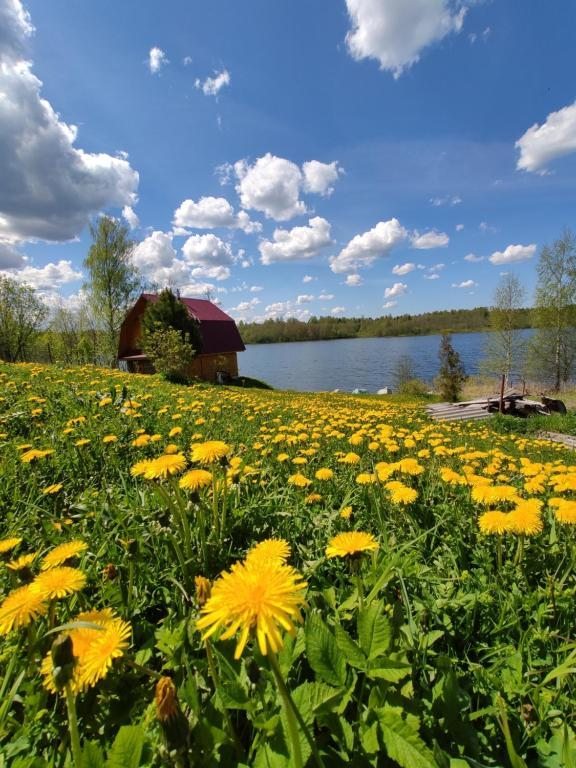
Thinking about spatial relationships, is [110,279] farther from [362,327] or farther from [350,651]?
[362,327]

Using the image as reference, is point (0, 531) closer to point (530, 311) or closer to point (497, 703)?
point (497, 703)

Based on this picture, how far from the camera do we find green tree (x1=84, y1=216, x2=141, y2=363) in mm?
33438

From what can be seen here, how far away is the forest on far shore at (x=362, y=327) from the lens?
139750mm

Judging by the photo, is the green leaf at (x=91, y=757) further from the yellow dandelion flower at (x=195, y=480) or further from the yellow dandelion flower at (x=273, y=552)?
the yellow dandelion flower at (x=195, y=480)

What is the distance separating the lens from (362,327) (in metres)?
164

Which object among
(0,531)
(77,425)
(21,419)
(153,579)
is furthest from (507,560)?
(21,419)

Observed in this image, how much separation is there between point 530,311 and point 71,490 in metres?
37.8

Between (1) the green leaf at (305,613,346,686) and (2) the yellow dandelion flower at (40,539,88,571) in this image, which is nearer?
(1) the green leaf at (305,613,346,686)

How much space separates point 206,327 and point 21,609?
120 ft

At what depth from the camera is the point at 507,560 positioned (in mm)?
1899

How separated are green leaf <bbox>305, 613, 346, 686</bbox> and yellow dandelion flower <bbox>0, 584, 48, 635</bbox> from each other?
0.85 metres

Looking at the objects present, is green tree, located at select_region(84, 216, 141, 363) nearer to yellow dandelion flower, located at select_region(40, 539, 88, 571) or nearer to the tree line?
the tree line

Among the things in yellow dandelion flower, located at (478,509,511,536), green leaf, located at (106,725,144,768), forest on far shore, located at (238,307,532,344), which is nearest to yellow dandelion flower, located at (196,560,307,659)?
green leaf, located at (106,725,144,768)

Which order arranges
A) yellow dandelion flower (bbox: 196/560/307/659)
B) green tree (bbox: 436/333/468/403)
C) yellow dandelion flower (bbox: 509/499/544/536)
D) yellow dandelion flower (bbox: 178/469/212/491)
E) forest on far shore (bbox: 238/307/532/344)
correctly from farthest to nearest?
forest on far shore (bbox: 238/307/532/344) → green tree (bbox: 436/333/468/403) → yellow dandelion flower (bbox: 178/469/212/491) → yellow dandelion flower (bbox: 509/499/544/536) → yellow dandelion flower (bbox: 196/560/307/659)
